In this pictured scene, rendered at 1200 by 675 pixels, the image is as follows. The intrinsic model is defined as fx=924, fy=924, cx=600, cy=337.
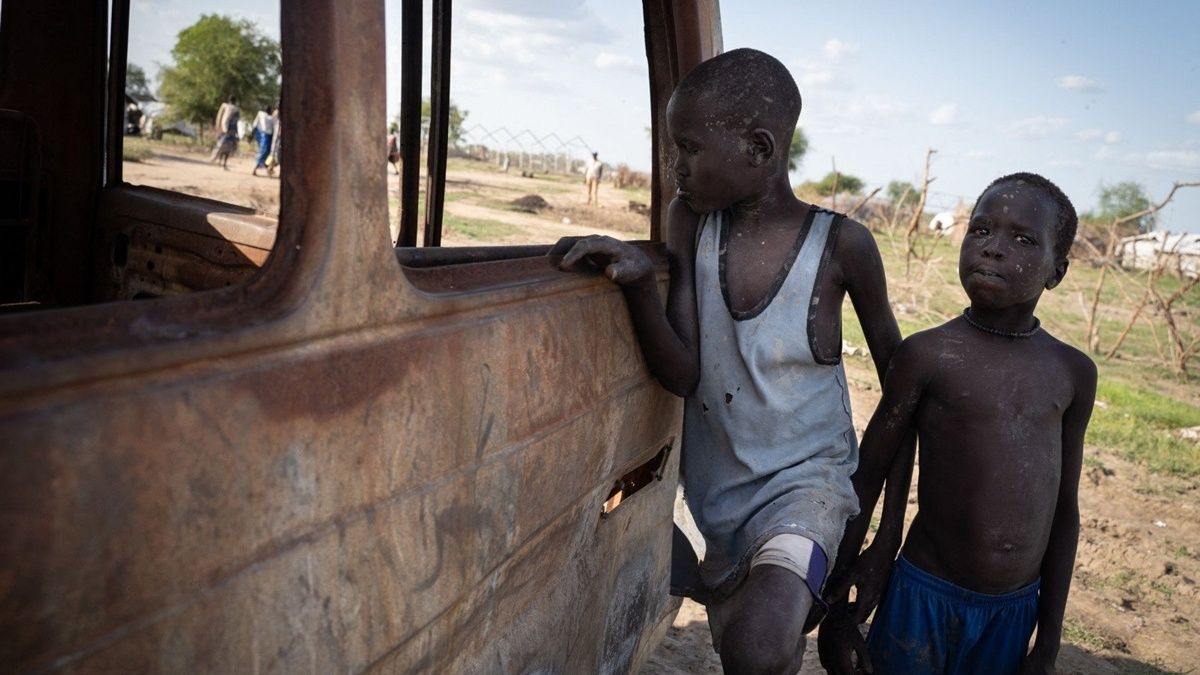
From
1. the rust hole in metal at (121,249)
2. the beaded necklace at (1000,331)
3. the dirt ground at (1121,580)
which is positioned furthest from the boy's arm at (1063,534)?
the rust hole in metal at (121,249)

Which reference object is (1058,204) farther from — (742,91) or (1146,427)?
(1146,427)

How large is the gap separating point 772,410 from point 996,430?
608 millimetres

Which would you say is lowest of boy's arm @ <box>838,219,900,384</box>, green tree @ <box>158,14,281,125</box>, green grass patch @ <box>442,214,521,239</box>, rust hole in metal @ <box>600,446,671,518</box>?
rust hole in metal @ <box>600,446,671,518</box>

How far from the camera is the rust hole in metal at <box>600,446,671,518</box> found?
6.50 ft

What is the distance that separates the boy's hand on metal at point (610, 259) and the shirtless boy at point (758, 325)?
0.20 metres

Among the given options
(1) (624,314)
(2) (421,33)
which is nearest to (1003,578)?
(1) (624,314)

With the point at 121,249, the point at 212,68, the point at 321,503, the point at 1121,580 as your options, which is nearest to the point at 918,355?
the point at 321,503

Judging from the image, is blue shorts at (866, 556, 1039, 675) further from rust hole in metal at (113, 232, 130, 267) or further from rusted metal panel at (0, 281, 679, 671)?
rust hole in metal at (113, 232, 130, 267)

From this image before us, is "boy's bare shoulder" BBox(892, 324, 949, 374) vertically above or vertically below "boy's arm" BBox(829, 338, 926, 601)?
above

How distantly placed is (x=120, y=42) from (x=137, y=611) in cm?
244

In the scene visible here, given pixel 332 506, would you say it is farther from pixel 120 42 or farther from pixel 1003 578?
pixel 120 42

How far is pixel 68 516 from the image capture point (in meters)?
0.75

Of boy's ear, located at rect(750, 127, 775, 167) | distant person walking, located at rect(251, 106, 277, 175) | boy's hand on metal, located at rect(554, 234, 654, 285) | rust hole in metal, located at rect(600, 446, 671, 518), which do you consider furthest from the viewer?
distant person walking, located at rect(251, 106, 277, 175)

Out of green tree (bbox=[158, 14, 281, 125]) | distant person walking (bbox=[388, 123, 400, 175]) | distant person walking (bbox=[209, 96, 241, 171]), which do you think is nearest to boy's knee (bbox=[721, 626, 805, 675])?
distant person walking (bbox=[388, 123, 400, 175])
